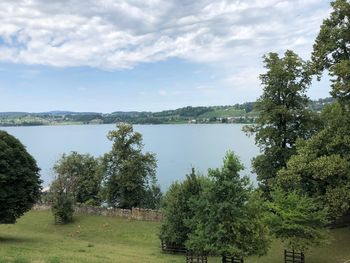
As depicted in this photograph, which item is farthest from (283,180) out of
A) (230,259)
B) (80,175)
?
(80,175)

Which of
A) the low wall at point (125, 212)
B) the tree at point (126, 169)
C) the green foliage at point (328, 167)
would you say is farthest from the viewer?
the tree at point (126, 169)

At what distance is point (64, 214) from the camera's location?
1889 inches

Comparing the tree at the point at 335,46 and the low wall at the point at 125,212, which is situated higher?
the tree at the point at 335,46

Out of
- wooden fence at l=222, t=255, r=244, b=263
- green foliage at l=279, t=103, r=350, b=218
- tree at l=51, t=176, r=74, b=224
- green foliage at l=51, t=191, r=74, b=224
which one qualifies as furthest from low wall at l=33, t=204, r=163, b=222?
wooden fence at l=222, t=255, r=244, b=263

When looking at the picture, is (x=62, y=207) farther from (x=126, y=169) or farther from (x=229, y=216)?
(x=229, y=216)

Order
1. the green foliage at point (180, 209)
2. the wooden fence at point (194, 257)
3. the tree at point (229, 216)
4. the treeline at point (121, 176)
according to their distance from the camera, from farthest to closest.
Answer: the treeline at point (121, 176)
the green foliage at point (180, 209)
the wooden fence at point (194, 257)
the tree at point (229, 216)

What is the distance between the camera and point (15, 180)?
35.8m

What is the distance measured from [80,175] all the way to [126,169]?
1015 cm

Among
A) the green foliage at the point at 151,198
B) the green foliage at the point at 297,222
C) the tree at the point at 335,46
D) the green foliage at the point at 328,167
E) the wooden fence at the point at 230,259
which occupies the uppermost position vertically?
the tree at the point at 335,46

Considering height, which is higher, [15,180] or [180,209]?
[15,180]

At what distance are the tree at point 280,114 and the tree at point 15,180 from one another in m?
19.0

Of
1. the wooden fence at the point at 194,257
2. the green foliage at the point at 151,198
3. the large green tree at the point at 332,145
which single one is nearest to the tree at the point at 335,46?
the large green tree at the point at 332,145

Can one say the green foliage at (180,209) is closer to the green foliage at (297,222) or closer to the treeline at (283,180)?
the treeline at (283,180)

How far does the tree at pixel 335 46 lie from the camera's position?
30.0m
